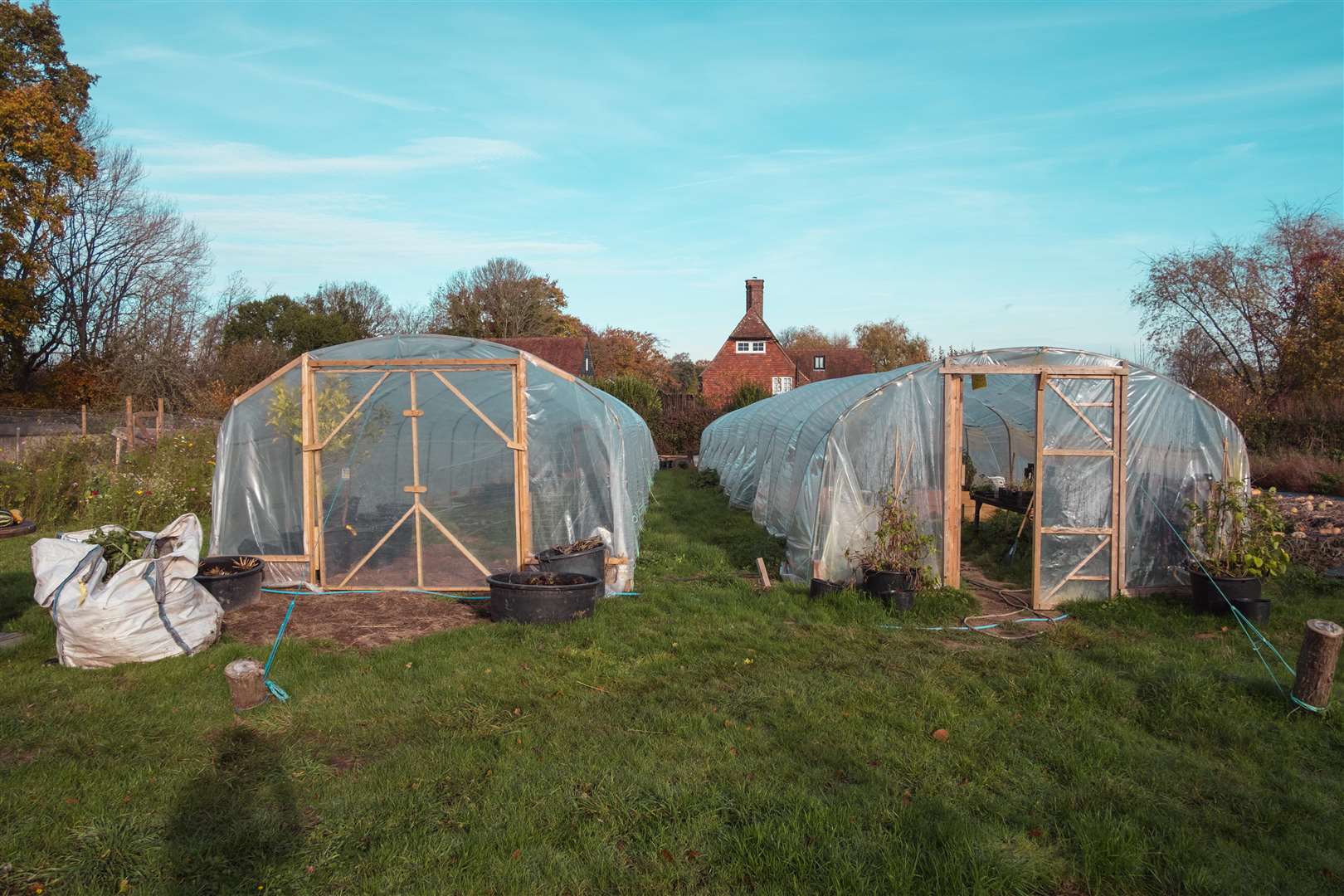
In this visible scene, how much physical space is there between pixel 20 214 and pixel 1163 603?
80.3 ft

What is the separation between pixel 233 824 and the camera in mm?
3689

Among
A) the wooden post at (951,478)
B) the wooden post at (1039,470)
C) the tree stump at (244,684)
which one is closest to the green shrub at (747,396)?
the wooden post at (951,478)

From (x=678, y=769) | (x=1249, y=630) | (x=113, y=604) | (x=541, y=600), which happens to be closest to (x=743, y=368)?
(x=1249, y=630)

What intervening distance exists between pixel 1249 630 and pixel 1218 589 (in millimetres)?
420

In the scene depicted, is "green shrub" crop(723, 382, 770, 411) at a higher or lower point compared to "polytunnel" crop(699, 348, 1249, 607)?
higher

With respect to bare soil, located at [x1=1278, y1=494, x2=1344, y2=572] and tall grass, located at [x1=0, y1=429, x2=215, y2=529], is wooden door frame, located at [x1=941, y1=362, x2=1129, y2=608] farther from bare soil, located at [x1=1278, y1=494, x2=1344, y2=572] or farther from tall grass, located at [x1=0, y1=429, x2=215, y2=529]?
tall grass, located at [x1=0, y1=429, x2=215, y2=529]

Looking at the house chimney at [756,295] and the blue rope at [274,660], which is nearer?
the blue rope at [274,660]

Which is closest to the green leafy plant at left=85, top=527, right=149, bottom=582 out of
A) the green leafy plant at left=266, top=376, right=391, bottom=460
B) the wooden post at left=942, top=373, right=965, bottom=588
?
the green leafy plant at left=266, top=376, right=391, bottom=460

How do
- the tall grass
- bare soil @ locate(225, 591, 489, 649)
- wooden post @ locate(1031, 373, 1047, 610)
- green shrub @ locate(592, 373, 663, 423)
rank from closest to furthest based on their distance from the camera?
bare soil @ locate(225, 591, 489, 649) < wooden post @ locate(1031, 373, 1047, 610) < the tall grass < green shrub @ locate(592, 373, 663, 423)

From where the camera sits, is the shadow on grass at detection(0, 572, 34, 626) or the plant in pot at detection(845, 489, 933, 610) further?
the plant in pot at detection(845, 489, 933, 610)

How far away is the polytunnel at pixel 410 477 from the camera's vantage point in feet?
27.8

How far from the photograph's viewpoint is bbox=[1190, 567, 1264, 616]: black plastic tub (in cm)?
725

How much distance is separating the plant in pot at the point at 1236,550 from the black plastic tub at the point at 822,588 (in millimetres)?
3232

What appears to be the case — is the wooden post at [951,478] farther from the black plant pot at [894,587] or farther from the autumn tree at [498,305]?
the autumn tree at [498,305]
